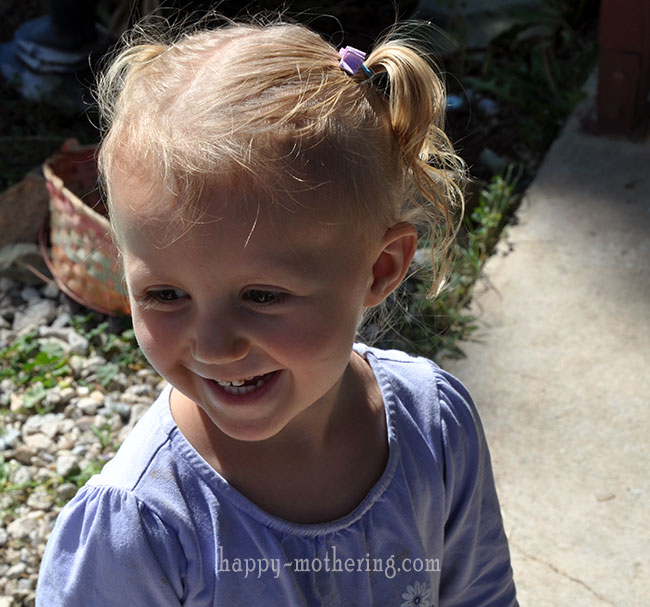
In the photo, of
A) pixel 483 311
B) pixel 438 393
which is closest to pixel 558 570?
pixel 438 393

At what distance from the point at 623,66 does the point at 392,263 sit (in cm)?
210

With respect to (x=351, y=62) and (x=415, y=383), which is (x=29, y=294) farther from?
(x=351, y=62)

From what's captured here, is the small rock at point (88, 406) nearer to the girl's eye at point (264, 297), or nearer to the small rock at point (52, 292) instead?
the small rock at point (52, 292)

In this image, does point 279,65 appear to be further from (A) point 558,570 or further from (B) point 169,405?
(A) point 558,570

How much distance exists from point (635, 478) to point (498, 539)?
2.14 ft

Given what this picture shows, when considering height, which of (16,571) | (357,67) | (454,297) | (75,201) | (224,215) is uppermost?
(357,67)

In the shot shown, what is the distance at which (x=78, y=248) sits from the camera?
2.49 meters

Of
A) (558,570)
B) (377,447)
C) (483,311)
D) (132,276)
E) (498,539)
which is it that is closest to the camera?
(132,276)

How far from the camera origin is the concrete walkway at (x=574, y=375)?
1.92m

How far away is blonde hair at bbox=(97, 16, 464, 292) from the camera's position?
1.09 meters

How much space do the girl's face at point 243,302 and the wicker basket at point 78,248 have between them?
3.88 ft

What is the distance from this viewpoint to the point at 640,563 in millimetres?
1900

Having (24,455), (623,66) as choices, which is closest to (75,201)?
(24,455)

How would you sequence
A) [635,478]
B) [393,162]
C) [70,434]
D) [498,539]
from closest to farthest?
1. [393,162]
2. [498,539]
3. [635,478]
4. [70,434]
